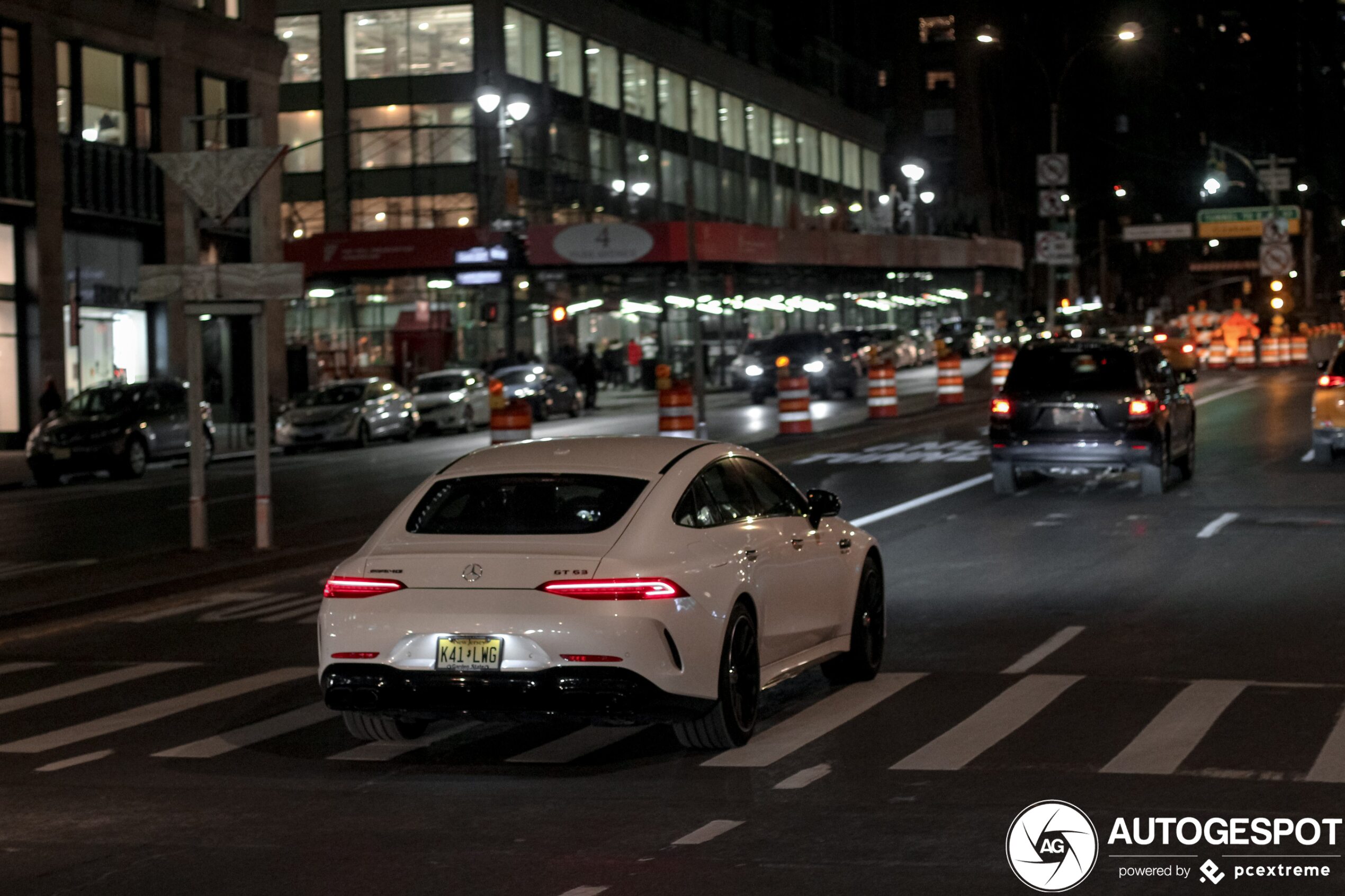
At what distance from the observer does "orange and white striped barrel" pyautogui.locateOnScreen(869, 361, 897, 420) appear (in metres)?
37.6

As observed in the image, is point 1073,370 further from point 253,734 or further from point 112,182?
point 112,182

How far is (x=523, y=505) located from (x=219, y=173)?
31.6ft

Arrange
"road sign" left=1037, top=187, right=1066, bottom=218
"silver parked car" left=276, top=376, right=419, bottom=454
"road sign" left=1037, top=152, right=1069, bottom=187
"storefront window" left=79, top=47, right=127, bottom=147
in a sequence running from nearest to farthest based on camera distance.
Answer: "silver parked car" left=276, top=376, right=419, bottom=454
"storefront window" left=79, top=47, right=127, bottom=147
"road sign" left=1037, top=152, right=1069, bottom=187
"road sign" left=1037, top=187, right=1066, bottom=218

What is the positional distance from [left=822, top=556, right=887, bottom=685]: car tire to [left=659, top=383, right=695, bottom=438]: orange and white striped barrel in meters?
15.7

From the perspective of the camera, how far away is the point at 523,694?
8.31 metres

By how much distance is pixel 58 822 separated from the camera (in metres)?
7.75

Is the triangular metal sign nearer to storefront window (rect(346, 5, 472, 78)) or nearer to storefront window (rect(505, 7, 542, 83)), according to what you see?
storefront window (rect(505, 7, 542, 83))

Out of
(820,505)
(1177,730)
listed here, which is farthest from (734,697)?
(1177,730)

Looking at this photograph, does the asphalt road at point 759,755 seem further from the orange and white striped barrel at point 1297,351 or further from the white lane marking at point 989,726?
the orange and white striped barrel at point 1297,351

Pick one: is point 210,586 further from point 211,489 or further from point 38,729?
point 211,489

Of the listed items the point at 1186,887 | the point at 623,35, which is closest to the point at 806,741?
the point at 1186,887

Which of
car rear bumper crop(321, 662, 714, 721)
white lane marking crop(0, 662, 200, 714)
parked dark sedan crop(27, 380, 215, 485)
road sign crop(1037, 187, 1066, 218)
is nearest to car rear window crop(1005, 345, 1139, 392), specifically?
white lane marking crop(0, 662, 200, 714)

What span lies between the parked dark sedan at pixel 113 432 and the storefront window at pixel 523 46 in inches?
1298

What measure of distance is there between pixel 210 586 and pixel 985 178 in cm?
11367
